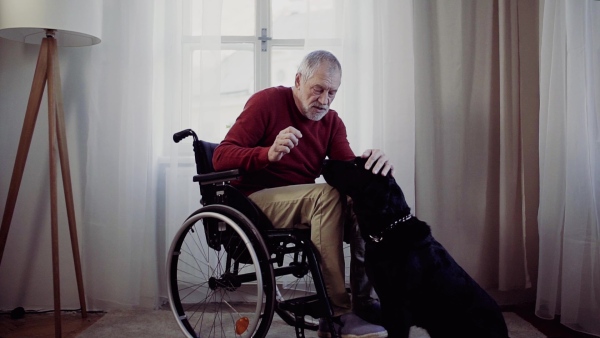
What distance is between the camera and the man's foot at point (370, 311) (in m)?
1.77

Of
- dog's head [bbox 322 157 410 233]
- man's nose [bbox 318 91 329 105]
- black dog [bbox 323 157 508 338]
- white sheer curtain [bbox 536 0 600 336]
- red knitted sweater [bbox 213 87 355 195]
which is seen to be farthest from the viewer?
white sheer curtain [bbox 536 0 600 336]

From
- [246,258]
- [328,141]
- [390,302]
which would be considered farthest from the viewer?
[328,141]

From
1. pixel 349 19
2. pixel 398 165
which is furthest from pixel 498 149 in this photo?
pixel 349 19

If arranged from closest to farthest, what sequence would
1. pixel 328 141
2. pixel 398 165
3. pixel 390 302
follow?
pixel 390 302 → pixel 328 141 → pixel 398 165

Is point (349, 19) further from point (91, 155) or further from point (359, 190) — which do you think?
point (91, 155)

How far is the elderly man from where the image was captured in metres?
1.65

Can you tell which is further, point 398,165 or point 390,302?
point 398,165

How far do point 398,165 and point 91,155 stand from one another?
55.7 inches

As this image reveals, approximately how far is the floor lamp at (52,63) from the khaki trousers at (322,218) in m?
1.02

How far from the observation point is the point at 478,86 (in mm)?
2596

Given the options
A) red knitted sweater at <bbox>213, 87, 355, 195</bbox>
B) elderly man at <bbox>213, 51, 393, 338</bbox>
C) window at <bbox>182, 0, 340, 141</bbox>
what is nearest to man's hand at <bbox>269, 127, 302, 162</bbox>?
elderly man at <bbox>213, 51, 393, 338</bbox>

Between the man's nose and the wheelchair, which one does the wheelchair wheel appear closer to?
the wheelchair

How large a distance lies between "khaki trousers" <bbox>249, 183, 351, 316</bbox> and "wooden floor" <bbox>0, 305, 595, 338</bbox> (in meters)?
1.02

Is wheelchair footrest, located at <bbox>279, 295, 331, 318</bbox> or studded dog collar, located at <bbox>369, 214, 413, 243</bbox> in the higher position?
studded dog collar, located at <bbox>369, 214, 413, 243</bbox>
